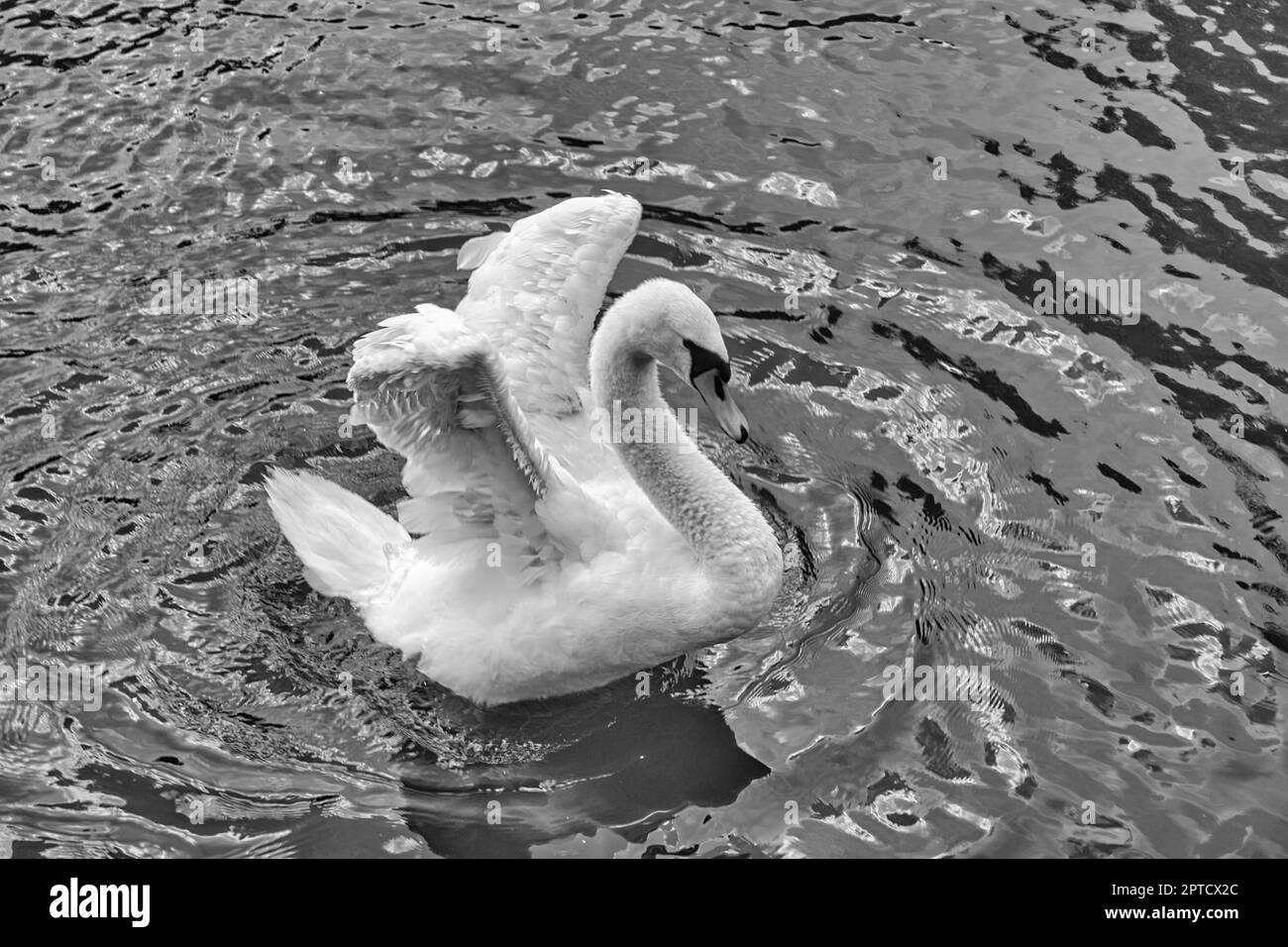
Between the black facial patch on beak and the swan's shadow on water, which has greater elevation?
the black facial patch on beak

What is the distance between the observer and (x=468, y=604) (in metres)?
7.84

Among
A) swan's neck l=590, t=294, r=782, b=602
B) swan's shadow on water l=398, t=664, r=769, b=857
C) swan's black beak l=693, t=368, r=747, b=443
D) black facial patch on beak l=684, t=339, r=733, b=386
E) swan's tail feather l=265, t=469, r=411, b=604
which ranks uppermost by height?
black facial patch on beak l=684, t=339, r=733, b=386

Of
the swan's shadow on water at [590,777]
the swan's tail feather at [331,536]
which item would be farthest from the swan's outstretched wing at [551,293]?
the swan's shadow on water at [590,777]

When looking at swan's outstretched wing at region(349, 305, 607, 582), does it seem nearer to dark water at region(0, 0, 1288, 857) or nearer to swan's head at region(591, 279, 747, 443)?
swan's head at region(591, 279, 747, 443)

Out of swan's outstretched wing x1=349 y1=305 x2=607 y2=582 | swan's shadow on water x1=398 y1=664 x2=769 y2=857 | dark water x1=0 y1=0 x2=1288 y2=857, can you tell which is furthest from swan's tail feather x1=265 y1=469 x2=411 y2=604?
swan's shadow on water x1=398 y1=664 x2=769 y2=857

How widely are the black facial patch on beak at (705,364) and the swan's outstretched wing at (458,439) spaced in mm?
870

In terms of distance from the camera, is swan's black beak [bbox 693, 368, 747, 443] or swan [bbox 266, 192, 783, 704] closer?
swan [bbox 266, 192, 783, 704]

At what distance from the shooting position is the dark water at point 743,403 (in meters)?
7.16

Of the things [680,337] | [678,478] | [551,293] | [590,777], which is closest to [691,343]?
[680,337]

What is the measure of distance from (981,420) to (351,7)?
7.62 metres

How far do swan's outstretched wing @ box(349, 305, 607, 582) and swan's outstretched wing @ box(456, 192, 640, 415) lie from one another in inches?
41.7

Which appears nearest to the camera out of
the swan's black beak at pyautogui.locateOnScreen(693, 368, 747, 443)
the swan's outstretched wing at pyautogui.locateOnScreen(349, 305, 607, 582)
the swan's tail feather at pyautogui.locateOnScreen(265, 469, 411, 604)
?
the swan's outstretched wing at pyautogui.locateOnScreen(349, 305, 607, 582)

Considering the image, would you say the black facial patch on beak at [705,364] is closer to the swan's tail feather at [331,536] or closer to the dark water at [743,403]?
the dark water at [743,403]

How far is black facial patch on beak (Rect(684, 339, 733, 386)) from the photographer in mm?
7340
